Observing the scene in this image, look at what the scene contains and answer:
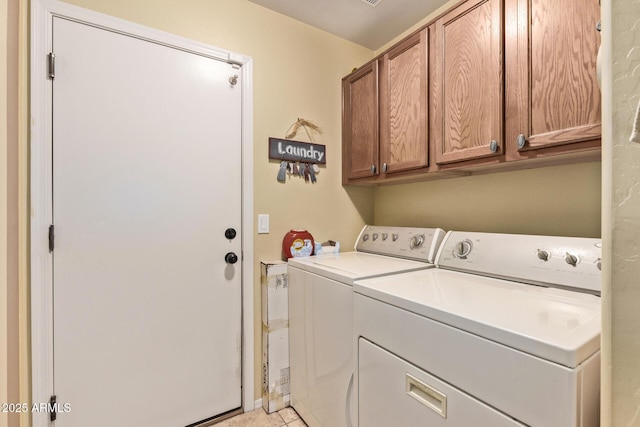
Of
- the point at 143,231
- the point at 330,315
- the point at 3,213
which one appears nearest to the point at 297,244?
the point at 330,315

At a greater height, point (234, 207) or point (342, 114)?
point (342, 114)

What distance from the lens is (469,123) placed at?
52.5 inches

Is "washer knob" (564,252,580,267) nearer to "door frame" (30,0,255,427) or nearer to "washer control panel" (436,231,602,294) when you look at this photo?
"washer control panel" (436,231,602,294)

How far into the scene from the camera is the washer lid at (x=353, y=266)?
1285 millimetres

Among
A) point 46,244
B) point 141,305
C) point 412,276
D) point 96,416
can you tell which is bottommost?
point 96,416

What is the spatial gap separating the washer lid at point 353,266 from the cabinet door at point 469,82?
599mm

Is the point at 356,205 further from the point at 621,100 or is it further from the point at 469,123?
the point at 621,100

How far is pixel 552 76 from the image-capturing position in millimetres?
1068

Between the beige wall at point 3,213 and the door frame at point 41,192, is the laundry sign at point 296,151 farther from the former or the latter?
the beige wall at point 3,213

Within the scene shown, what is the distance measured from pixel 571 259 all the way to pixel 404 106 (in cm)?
111

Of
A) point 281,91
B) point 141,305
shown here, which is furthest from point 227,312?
point 281,91

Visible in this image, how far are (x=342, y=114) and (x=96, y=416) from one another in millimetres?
2306

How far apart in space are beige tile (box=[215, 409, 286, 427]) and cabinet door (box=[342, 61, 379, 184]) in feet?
5.24

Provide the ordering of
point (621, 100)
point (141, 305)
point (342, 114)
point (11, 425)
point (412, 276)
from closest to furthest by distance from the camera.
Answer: point (621, 100), point (11, 425), point (412, 276), point (141, 305), point (342, 114)
